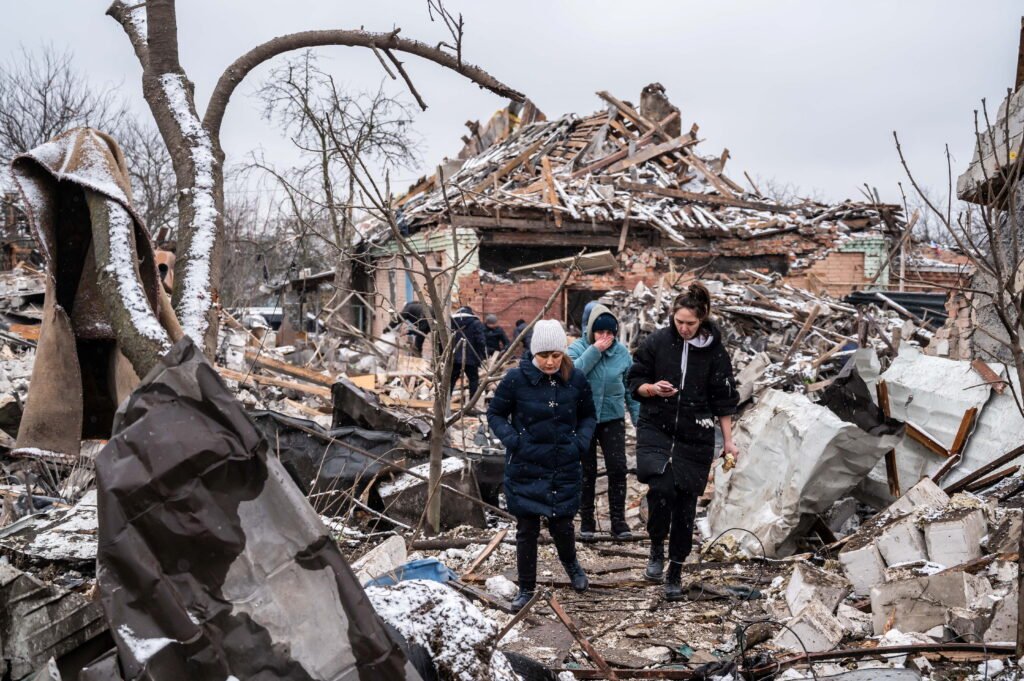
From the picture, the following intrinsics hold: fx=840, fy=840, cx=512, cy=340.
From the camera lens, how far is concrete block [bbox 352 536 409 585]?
12.6 ft

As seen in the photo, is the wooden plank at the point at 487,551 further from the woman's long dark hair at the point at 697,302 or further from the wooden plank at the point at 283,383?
the wooden plank at the point at 283,383

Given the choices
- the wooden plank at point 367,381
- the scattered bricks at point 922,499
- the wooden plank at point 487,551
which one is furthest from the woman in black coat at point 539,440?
the wooden plank at point 367,381

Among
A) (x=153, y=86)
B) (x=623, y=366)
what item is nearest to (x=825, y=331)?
(x=623, y=366)

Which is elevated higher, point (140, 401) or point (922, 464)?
point (140, 401)

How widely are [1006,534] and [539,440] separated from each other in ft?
8.10

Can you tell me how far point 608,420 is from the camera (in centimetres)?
613

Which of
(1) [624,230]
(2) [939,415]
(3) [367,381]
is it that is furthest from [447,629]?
(1) [624,230]

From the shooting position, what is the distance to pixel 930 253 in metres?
21.8

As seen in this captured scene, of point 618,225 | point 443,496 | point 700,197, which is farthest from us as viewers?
point 700,197

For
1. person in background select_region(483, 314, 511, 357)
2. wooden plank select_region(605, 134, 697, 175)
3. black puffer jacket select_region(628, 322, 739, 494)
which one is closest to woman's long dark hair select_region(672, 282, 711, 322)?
black puffer jacket select_region(628, 322, 739, 494)

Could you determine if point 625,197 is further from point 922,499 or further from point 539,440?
point 539,440

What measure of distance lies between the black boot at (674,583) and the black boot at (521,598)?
80cm

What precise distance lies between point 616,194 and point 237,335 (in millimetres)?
9125

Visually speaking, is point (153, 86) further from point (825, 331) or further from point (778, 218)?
point (778, 218)
